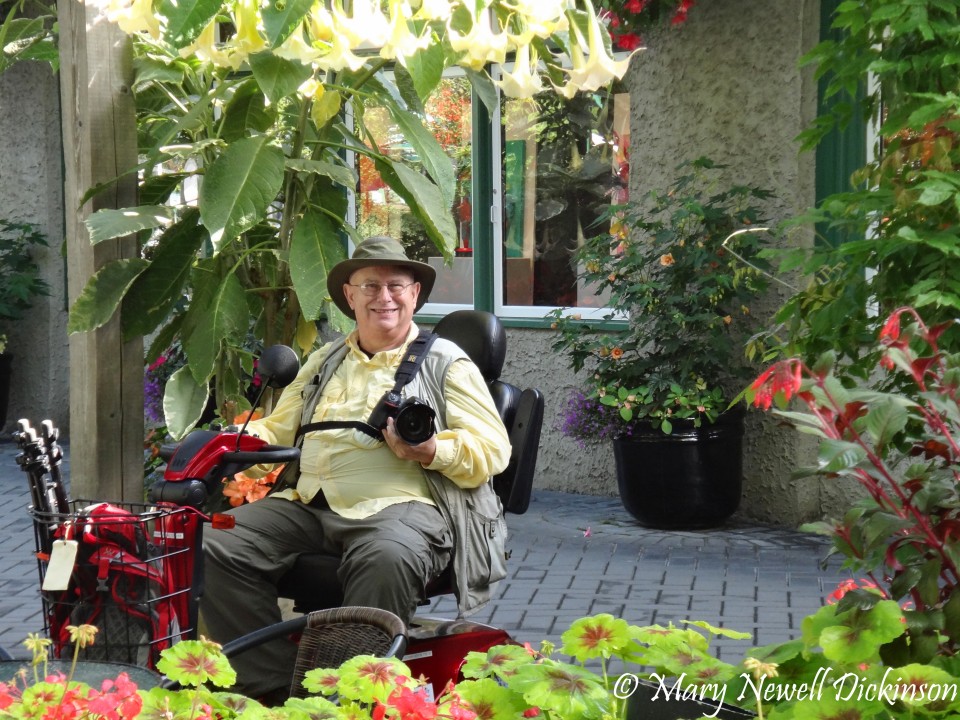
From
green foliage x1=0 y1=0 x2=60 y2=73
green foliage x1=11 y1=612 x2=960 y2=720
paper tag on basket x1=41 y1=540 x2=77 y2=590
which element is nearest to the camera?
green foliage x1=11 y1=612 x2=960 y2=720

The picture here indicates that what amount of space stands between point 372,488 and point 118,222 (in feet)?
3.49

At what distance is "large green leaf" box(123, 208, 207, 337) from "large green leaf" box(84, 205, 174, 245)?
0.31 meters

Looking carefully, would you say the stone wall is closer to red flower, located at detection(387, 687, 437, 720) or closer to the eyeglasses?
the eyeglasses

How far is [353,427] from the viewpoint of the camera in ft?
12.6

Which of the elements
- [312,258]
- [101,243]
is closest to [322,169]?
[312,258]

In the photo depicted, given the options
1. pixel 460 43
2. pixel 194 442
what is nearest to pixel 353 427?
pixel 194 442

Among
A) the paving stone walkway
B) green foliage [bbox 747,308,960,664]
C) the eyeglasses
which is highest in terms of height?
the eyeglasses

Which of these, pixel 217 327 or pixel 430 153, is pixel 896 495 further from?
pixel 217 327

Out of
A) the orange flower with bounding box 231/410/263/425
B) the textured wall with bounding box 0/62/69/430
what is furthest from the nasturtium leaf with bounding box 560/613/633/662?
the textured wall with bounding box 0/62/69/430

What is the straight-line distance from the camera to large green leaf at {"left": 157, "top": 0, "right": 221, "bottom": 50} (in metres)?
2.64

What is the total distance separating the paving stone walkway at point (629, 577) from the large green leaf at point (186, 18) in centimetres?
308

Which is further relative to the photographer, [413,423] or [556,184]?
[556,184]

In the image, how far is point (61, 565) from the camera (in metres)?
2.58

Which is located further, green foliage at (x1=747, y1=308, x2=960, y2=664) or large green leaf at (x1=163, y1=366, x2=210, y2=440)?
large green leaf at (x1=163, y1=366, x2=210, y2=440)
